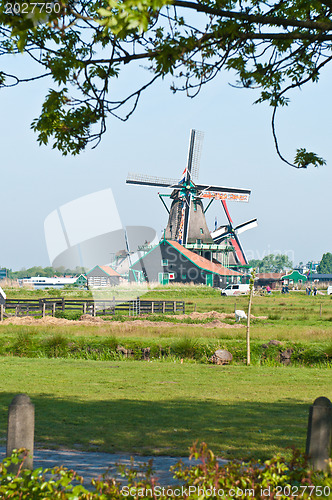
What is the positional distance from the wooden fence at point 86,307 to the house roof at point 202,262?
113ft

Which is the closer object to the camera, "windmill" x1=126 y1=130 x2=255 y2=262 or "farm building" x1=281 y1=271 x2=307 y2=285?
"windmill" x1=126 y1=130 x2=255 y2=262

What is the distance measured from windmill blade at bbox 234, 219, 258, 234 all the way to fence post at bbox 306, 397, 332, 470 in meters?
86.3

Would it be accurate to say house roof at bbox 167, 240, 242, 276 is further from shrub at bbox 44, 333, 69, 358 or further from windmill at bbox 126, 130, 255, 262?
shrub at bbox 44, 333, 69, 358

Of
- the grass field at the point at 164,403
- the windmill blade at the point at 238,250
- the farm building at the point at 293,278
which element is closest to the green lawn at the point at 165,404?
the grass field at the point at 164,403

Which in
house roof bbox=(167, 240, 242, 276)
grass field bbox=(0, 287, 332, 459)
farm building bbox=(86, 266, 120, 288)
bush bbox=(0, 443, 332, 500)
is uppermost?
house roof bbox=(167, 240, 242, 276)

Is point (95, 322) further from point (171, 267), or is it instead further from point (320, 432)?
point (171, 267)

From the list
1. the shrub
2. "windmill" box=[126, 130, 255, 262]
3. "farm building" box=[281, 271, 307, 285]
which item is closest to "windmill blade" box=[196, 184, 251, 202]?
"windmill" box=[126, 130, 255, 262]

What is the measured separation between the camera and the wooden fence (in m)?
35.2

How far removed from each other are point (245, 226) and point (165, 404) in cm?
8227

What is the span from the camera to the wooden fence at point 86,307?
35.2 metres

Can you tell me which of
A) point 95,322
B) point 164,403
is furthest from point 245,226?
point 164,403

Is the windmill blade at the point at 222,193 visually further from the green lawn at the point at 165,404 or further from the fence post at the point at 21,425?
the fence post at the point at 21,425

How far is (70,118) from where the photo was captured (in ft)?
24.8

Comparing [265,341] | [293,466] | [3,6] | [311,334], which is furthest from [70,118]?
[311,334]
